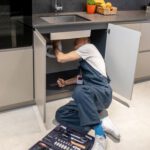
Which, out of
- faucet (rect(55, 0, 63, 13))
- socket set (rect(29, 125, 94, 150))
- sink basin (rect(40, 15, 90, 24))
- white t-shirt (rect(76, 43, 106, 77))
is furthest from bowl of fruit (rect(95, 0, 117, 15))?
socket set (rect(29, 125, 94, 150))

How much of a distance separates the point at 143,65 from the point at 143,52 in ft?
0.54

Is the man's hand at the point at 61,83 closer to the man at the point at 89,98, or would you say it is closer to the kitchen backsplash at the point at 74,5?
the man at the point at 89,98

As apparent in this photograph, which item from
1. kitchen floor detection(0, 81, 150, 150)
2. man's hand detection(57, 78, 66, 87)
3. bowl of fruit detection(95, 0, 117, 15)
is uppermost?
bowl of fruit detection(95, 0, 117, 15)

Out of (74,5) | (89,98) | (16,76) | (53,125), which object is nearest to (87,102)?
(89,98)

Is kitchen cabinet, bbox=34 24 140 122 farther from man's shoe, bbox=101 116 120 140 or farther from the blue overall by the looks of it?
man's shoe, bbox=101 116 120 140

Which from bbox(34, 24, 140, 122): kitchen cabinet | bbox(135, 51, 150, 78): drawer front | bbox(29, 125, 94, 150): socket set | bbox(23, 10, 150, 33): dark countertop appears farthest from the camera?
bbox(135, 51, 150, 78): drawer front

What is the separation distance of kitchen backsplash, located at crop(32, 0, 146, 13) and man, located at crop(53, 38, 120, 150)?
0.58 metres

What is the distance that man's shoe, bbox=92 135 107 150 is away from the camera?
1.83 metres

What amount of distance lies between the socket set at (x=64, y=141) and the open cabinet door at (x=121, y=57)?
721 millimetres

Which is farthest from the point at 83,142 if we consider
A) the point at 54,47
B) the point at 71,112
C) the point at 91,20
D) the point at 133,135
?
the point at 91,20

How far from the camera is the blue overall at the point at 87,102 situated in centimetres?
193

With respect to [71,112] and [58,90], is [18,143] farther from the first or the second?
[58,90]

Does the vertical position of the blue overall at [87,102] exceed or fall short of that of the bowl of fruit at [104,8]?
it falls short

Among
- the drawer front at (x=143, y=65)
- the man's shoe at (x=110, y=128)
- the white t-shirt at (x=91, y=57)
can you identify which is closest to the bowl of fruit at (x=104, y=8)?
the drawer front at (x=143, y=65)
